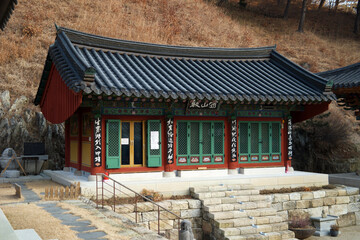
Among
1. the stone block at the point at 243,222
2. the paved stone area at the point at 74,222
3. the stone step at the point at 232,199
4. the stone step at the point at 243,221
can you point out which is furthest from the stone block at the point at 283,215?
the paved stone area at the point at 74,222

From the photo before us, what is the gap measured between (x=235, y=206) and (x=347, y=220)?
5.96 metres

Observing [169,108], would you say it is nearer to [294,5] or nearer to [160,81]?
[160,81]

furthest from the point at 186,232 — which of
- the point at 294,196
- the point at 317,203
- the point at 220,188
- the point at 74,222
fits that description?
the point at 317,203

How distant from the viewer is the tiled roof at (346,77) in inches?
622

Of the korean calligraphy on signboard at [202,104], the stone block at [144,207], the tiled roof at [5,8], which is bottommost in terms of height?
the stone block at [144,207]

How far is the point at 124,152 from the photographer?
13961 mm

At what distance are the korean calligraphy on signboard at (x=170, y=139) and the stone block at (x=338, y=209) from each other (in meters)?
6.94

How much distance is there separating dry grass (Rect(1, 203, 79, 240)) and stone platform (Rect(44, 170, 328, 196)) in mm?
2471

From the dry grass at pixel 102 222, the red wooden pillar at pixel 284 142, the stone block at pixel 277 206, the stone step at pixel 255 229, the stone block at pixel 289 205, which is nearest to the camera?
the dry grass at pixel 102 222

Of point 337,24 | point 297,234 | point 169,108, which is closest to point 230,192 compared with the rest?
point 297,234

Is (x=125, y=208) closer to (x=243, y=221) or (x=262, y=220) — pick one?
(x=243, y=221)

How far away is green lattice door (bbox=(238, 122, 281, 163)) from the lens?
16.0 metres

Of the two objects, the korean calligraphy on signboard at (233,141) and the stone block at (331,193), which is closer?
the stone block at (331,193)

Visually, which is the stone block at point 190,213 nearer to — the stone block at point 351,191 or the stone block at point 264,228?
the stone block at point 264,228
